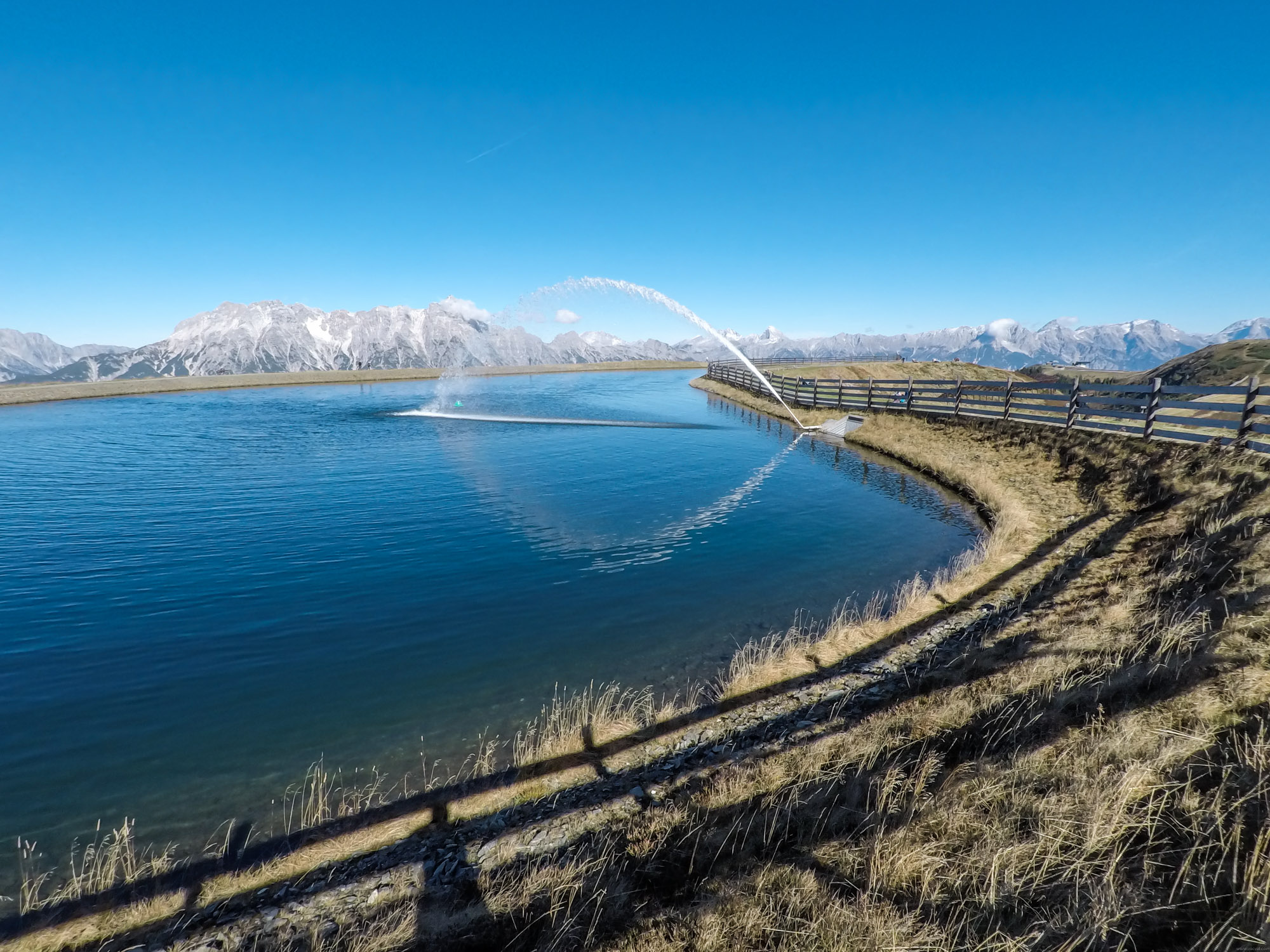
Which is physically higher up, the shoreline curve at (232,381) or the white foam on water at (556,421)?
the shoreline curve at (232,381)

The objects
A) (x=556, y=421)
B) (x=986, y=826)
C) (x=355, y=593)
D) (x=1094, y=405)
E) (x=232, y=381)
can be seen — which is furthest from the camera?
(x=232, y=381)

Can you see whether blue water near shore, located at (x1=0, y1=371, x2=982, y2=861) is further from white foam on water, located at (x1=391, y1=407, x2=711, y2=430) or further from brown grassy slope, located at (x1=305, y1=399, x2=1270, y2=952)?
white foam on water, located at (x1=391, y1=407, x2=711, y2=430)

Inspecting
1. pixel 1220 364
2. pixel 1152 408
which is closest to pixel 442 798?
pixel 1152 408

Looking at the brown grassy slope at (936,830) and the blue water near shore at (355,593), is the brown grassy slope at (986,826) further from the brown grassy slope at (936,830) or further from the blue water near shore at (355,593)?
the blue water near shore at (355,593)

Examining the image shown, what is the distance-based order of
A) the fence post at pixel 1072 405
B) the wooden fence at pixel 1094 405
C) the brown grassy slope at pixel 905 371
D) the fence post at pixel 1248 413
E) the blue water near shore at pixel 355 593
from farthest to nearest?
the brown grassy slope at pixel 905 371, the fence post at pixel 1072 405, the wooden fence at pixel 1094 405, the fence post at pixel 1248 413, the blue water near shore at pixel 355 593

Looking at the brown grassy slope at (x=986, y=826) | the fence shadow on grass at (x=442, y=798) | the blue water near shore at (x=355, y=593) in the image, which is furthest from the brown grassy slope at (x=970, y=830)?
the blue water near shore at (x=355, y=593)

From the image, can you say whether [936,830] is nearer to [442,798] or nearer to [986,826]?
[986,826]
